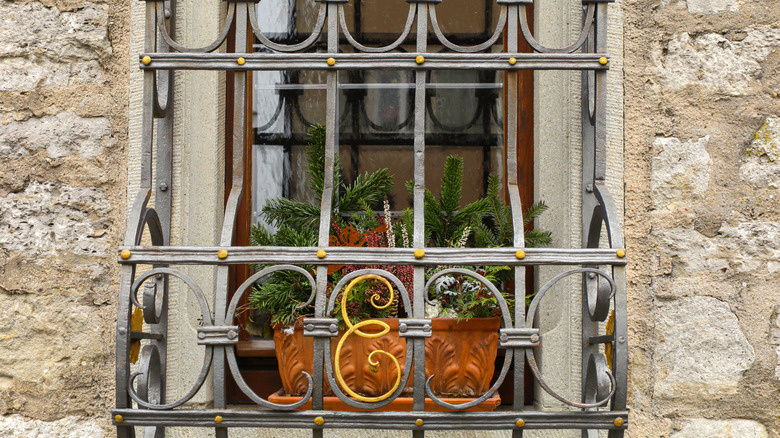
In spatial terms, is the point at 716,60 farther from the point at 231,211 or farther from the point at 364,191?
the point at 231,211

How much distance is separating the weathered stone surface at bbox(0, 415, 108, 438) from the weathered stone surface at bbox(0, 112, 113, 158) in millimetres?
608

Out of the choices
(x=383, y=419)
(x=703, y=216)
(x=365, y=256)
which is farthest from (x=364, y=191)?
(x=703, y=216)

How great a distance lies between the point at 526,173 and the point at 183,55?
2.72 ft

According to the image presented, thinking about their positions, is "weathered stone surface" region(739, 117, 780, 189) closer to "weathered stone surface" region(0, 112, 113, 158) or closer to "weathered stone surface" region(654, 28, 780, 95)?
"weathered stone surface" region(654, 28, 780, 95)

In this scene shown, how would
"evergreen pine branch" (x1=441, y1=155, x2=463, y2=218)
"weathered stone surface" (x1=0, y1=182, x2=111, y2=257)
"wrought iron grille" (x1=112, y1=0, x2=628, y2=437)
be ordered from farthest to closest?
"weathered stone surface" (x1=0, y1=182, x2=111, y2=257), "evergreen pine branch" (x1=441, y1=155, x2=463, y2=218), "wrought iron grille" (x1=112, y1=0, x2=628, y2=437)

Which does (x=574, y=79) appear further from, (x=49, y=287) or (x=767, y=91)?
(x=49, y=287)

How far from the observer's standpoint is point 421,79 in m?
1.22

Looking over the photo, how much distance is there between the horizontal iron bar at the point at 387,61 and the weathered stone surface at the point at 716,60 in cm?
37

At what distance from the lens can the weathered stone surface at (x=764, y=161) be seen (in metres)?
1.42

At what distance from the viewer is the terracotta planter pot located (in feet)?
4.05

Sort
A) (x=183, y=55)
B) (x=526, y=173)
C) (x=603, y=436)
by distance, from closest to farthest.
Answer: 1. (x=183, y=55)
2. (x=603, y=436)
3. (x=526, y=173)

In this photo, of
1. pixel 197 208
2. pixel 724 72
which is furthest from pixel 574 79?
pixel 197 208

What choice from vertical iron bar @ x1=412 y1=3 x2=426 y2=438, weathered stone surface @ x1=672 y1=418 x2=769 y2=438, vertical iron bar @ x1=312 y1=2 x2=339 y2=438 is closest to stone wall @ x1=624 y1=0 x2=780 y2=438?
weathered stone surface @ x1=672 y1=418 x2=769 y2=438

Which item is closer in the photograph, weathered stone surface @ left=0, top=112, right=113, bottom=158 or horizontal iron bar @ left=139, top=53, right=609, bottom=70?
horizontal iron bar @ left=139, top=53, right=609, bottom=70
